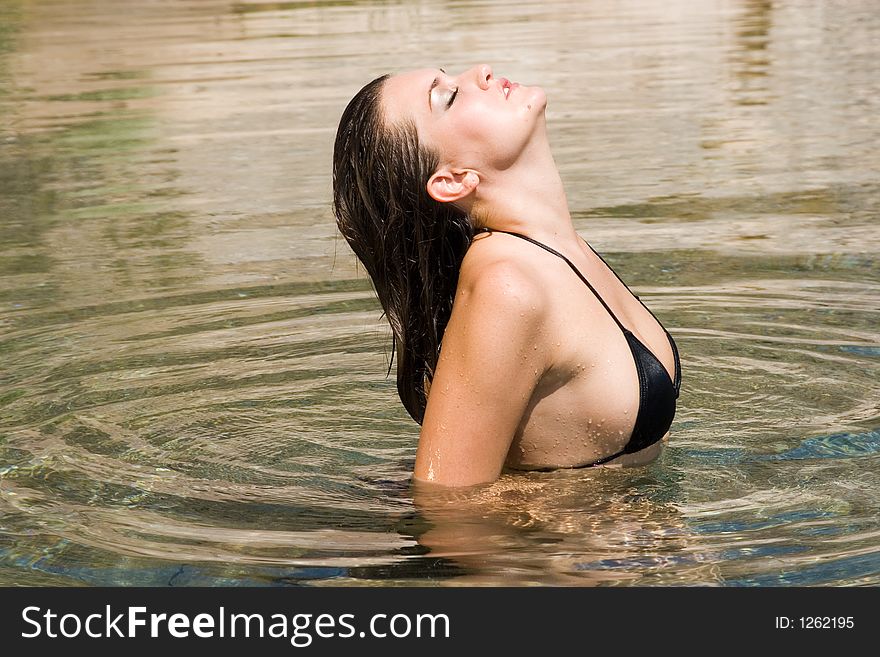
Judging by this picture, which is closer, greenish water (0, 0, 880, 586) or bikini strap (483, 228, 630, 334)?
greenish water (0, 0, 880, 586)

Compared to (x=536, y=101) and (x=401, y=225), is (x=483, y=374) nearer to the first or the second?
(x=401, y=225)

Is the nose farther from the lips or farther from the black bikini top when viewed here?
the black bikini top

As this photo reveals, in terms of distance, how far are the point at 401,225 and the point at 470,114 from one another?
1.32ft

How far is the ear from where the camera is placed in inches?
154

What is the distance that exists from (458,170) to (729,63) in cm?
1144

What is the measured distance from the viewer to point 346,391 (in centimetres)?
547

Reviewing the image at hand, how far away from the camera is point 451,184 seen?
13.0ft

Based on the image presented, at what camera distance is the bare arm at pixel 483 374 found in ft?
12.0

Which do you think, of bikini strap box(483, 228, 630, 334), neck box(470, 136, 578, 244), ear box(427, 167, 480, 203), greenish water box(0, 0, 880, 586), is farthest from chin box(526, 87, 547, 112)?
greenish water box(0, 0, 880, 586)

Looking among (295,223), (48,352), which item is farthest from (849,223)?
(48,352)

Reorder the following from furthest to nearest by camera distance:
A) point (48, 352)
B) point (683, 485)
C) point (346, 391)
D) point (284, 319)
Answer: point (284, 319) → point (48, 352) → point (346, 391) → point (683, 485)

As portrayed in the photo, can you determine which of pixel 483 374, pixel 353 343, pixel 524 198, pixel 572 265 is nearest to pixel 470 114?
pixel 524 198

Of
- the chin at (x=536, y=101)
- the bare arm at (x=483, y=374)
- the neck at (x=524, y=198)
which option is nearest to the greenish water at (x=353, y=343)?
the bare arm at (x=483, y=374)
